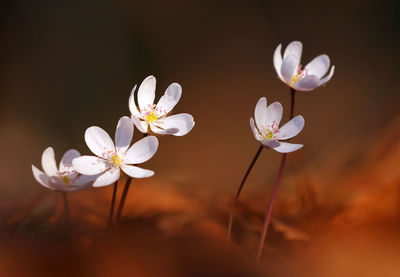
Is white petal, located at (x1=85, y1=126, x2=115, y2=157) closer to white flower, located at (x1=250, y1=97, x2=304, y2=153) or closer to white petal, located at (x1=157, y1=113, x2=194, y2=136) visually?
white petal, located at (x1=157, y1=113, x2=194, y2=136)

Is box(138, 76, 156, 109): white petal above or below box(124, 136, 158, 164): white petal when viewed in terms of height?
above

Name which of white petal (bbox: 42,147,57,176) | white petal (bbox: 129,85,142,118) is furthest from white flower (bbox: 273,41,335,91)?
white petal (bbox: 42,147,57,176)

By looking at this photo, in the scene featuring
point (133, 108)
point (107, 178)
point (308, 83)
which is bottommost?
point (107, 178)

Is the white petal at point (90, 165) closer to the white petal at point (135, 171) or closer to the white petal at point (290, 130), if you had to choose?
the white petal at point (135, 171)

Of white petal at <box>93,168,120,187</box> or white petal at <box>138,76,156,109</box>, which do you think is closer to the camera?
Answer: white petal at <box>93,168,120,187</box>

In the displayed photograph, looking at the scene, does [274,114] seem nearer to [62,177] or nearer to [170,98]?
[170,98]

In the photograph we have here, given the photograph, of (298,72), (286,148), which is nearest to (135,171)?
(286,148)
